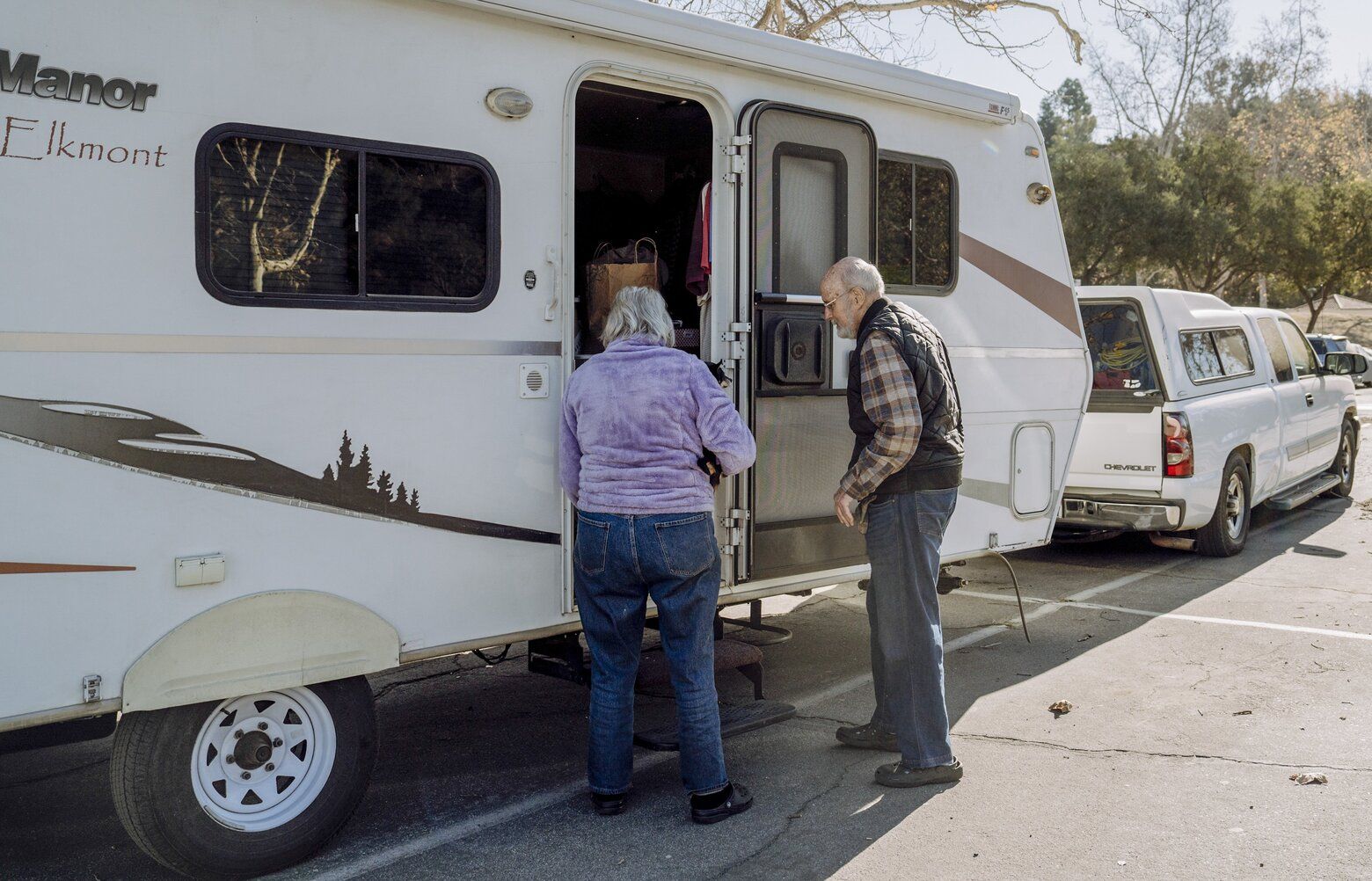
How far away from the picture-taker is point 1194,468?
797 cm

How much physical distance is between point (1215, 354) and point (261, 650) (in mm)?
7414

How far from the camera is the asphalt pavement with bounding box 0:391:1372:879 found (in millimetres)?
3869

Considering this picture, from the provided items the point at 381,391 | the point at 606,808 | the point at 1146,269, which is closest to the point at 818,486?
the point at 606,808

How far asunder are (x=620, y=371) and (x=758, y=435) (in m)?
1.01

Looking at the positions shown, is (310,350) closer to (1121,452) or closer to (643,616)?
(643,616)

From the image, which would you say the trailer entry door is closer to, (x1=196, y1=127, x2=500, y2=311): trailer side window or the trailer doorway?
the trailer doorway

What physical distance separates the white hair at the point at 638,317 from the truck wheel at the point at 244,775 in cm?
148

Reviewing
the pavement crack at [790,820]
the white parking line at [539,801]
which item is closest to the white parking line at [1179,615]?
the white parking line at [539,801]

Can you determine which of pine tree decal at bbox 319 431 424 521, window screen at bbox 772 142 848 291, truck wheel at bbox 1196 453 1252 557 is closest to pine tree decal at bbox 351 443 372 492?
pine tree decal at bbox 319 431 424 521

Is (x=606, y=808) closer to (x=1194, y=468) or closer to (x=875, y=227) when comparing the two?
(x=875, y=227)

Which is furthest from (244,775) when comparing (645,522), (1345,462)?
(1345,462)

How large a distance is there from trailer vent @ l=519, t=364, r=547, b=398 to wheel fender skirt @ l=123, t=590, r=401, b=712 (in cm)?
95

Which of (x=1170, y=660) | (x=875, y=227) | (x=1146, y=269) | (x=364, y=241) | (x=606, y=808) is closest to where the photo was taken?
(x=364, y=241)

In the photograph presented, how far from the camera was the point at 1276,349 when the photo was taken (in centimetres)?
993
